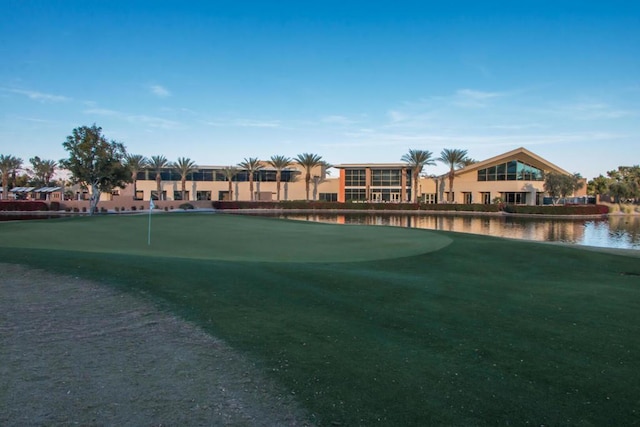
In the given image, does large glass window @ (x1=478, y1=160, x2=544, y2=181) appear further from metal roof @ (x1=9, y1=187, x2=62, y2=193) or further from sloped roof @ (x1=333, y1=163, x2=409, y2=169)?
metal roof @ (x1=9, y1=187, x2=62, y2=193)

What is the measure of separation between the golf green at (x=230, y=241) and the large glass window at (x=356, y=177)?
60.1 meters

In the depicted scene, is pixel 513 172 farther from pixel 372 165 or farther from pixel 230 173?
pixel 230 173

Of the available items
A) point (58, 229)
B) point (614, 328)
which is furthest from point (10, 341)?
point (58, 229)

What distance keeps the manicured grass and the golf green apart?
33.4 inches

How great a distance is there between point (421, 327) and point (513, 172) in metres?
74.1

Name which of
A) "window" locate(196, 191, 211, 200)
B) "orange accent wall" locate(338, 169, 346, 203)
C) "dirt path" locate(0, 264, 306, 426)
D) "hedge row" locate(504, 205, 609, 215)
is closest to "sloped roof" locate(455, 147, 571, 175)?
"hedge row" locate(504, 205, 609, 215)

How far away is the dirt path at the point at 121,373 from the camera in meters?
3.62

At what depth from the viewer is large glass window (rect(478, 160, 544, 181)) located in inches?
2906

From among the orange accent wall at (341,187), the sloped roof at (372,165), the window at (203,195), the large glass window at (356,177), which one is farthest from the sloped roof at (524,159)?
the window at (203,195)

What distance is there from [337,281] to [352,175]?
73860mm

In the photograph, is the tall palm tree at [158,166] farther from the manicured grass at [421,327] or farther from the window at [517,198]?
the manicured grass at [421,327]

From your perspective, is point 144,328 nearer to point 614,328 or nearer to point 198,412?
point 198,412

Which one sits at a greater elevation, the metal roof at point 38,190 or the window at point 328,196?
the metal roof at point 38,190

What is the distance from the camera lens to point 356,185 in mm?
82438
